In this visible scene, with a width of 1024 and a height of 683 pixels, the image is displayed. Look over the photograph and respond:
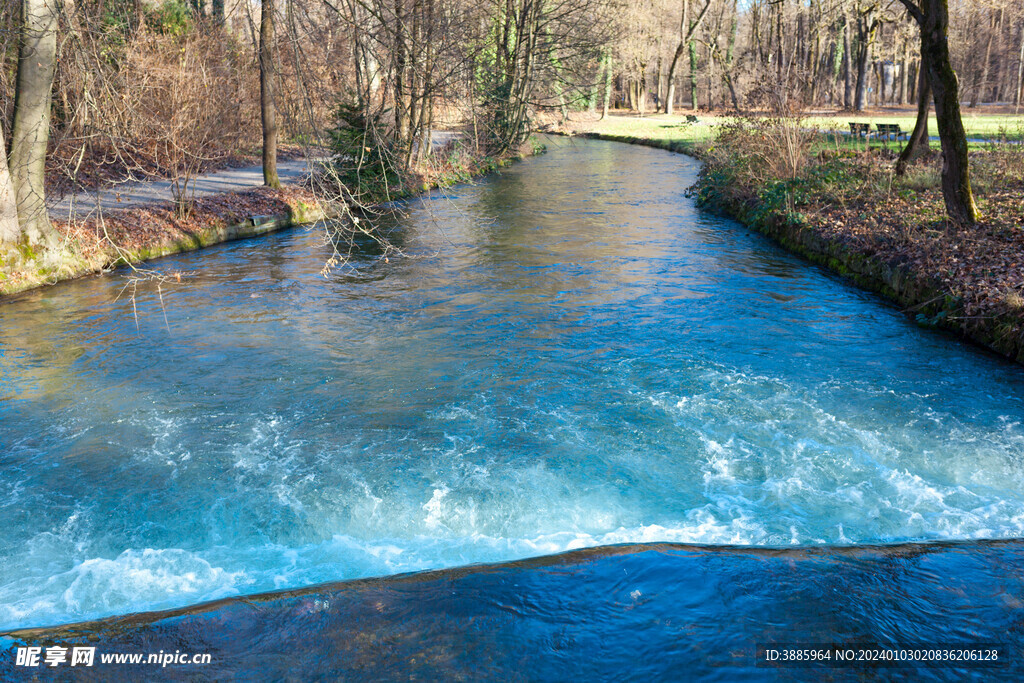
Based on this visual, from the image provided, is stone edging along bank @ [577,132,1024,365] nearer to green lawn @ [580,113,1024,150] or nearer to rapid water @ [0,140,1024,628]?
rapid water @ [0,140,1024,628]

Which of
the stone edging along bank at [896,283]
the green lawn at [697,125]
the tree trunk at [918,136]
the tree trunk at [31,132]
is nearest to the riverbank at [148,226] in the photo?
the tree trunk at [31,132]

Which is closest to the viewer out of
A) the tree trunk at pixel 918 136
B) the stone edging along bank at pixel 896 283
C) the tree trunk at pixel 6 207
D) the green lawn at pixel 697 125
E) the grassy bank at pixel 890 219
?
the stone edging along bank at pixel 896 283

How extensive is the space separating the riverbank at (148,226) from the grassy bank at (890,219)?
299 inches

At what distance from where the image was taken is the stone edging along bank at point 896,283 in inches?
392

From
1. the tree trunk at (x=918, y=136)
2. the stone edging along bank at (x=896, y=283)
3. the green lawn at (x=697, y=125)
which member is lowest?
the stone edging along bank at (x=896, y=283)

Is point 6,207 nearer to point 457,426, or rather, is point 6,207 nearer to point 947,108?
point 457,426

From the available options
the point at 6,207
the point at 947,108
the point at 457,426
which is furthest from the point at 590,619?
the point at 6,207

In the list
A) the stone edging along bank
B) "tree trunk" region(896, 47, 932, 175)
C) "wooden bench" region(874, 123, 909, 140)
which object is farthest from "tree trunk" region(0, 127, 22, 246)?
"wooden bench" region(874, 123, 909, 140)

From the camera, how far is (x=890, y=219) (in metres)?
14.0

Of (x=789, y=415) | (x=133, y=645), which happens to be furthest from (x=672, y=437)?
(x=133, y=645)

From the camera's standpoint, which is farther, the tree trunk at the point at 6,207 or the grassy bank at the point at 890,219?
the tree trunk at the point at 6,207

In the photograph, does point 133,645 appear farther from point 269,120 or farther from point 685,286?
point 269,120

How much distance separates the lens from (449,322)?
11.4m

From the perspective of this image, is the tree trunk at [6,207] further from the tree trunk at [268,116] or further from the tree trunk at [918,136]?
the tree trunk at [918,136]
